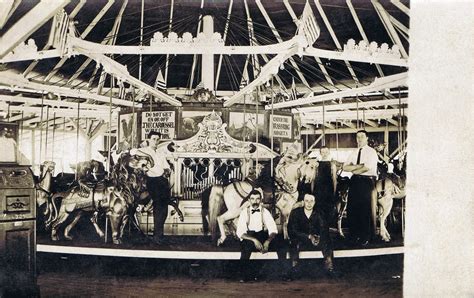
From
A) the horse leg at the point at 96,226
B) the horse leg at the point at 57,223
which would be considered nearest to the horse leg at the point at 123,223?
the horse leg at the point at 96,226

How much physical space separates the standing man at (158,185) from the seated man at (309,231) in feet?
3.62

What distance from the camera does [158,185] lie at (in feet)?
13.7

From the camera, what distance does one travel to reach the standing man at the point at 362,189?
4238 mm

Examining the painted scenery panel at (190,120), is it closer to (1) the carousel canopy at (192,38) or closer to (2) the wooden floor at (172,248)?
(1) the carousel canopy at (192,38)

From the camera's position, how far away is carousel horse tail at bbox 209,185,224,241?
13.4 ft

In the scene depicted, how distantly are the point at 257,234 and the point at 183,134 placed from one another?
4.16 ft

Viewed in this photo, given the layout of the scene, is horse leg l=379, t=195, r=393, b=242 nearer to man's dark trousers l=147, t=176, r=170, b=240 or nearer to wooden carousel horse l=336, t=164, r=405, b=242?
wooden carousel horse l=336, t=164, r=405, b=242

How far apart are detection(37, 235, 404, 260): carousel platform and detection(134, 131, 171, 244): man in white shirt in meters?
0.20

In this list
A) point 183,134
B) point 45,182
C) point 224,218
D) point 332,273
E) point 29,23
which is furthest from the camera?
point 183,134

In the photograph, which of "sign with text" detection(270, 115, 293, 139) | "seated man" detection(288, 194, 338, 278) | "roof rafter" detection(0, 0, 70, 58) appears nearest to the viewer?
"roof rafter" detection(0, 0, 70, 58)

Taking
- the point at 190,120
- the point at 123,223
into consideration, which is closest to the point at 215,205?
the point at 123,223

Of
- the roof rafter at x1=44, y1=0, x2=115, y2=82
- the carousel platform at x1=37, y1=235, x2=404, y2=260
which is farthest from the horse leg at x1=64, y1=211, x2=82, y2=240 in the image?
the roof rafter at x1=44, y1=0, x2=115, y2=82

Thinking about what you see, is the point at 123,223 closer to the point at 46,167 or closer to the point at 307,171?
the point at 46,167

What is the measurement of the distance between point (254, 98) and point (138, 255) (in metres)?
2.04
